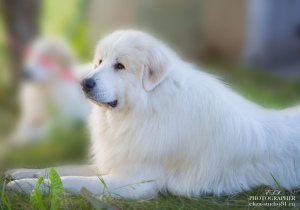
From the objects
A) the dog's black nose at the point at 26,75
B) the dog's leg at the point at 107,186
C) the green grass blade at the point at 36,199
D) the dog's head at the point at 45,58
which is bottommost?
the green grass blade at the point at 36,199

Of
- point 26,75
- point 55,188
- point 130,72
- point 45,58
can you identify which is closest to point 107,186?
point 55,188

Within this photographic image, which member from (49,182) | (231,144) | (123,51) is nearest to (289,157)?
(231,144)

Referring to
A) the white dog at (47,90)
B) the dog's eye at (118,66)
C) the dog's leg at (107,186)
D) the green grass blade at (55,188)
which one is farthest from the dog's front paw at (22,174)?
the dog's eye at (118,66)

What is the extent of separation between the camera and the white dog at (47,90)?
3762 millimetres

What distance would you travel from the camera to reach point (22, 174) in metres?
3.47

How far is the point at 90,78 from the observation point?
303cm

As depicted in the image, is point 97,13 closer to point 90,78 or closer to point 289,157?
point 90,78

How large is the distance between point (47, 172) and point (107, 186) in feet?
2.15

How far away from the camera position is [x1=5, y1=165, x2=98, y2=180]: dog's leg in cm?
344

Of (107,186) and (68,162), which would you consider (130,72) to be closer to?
(107,186)

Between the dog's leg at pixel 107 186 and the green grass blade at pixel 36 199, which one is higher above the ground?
the dog's leg at pixel 107 186

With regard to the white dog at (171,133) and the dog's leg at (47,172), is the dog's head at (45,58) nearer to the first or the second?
the white dog at (171,133)

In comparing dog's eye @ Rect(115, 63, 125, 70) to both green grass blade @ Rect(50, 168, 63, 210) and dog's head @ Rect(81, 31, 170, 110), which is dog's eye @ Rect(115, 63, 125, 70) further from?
green grass blade @ Rect(50, 168, 63, 210)

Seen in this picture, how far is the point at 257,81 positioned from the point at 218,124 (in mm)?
3958
